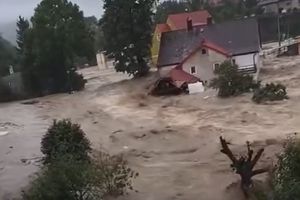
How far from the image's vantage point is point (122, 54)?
55969 mm

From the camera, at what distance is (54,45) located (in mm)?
56000

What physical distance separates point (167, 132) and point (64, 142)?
9442mm

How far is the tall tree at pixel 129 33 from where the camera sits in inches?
2196

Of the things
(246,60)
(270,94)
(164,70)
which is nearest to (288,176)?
(270,94)

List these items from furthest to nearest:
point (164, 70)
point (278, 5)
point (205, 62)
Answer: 1. point (278, 5)
2. point (164, 70)
3. point (205, 62)

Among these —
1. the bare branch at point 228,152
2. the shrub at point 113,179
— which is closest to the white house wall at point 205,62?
the bare branch at point 228,152

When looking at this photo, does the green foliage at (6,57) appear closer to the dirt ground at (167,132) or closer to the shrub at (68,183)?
the dirt ground at (167,132)

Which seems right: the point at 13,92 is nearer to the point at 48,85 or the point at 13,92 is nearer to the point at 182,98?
the point at 48,85

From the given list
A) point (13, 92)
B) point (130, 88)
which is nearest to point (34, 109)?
point (130, 88)

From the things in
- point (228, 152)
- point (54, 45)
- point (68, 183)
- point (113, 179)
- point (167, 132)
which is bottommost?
point (167, 132)

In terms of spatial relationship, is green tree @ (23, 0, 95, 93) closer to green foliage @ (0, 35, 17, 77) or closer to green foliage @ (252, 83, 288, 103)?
green foliage @ (0, 35, 17, 77)

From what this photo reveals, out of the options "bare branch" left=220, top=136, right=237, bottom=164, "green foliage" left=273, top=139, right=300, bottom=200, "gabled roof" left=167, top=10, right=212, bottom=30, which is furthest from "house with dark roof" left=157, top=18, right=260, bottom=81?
"green foliage" left=273, top=139, right=300, bottom=200

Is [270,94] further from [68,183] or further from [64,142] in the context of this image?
[68,183]

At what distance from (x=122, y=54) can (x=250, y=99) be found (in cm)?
2263
